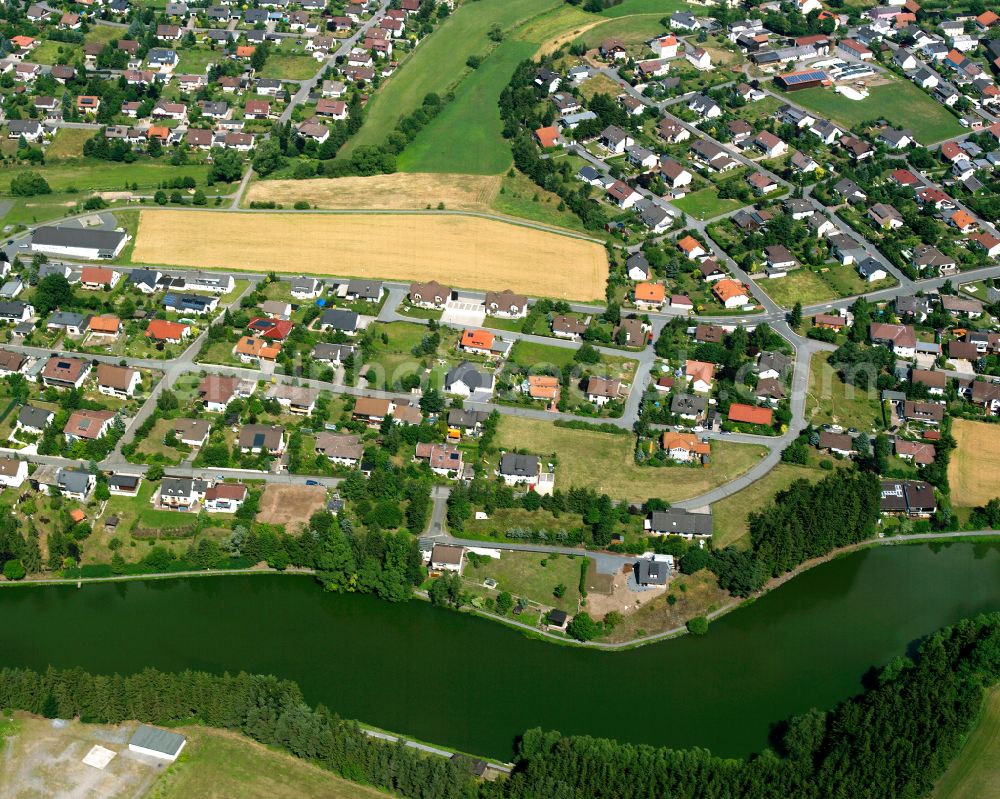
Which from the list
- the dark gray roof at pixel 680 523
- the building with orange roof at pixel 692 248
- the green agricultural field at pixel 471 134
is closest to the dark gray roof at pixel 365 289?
the green agricultural field at pixel 471 134

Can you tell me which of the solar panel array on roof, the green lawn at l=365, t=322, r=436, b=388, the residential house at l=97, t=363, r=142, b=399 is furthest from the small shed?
the solar panel array on roof

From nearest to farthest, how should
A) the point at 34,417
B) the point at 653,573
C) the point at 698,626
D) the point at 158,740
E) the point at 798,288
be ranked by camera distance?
the point at 158,740, the point at 698,626, the point at 653,573, the point at 34,417, the point at 798,288

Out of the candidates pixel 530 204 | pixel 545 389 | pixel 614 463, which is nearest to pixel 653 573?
pixel 614 463

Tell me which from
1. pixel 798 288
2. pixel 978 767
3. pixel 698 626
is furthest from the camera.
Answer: pixel 798 288

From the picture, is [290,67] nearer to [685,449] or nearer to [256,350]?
[256,350]

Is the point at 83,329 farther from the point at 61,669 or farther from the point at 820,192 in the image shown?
the point at 820,192

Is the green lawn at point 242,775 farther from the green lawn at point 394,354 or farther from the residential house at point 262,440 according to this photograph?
the green lawn at point 394,354

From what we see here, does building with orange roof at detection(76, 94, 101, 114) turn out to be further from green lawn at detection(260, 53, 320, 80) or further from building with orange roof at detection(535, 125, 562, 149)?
building with orange roof at detection(535, 125, 562, 149)

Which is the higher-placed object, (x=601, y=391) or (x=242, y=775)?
(x=601, y=391)
